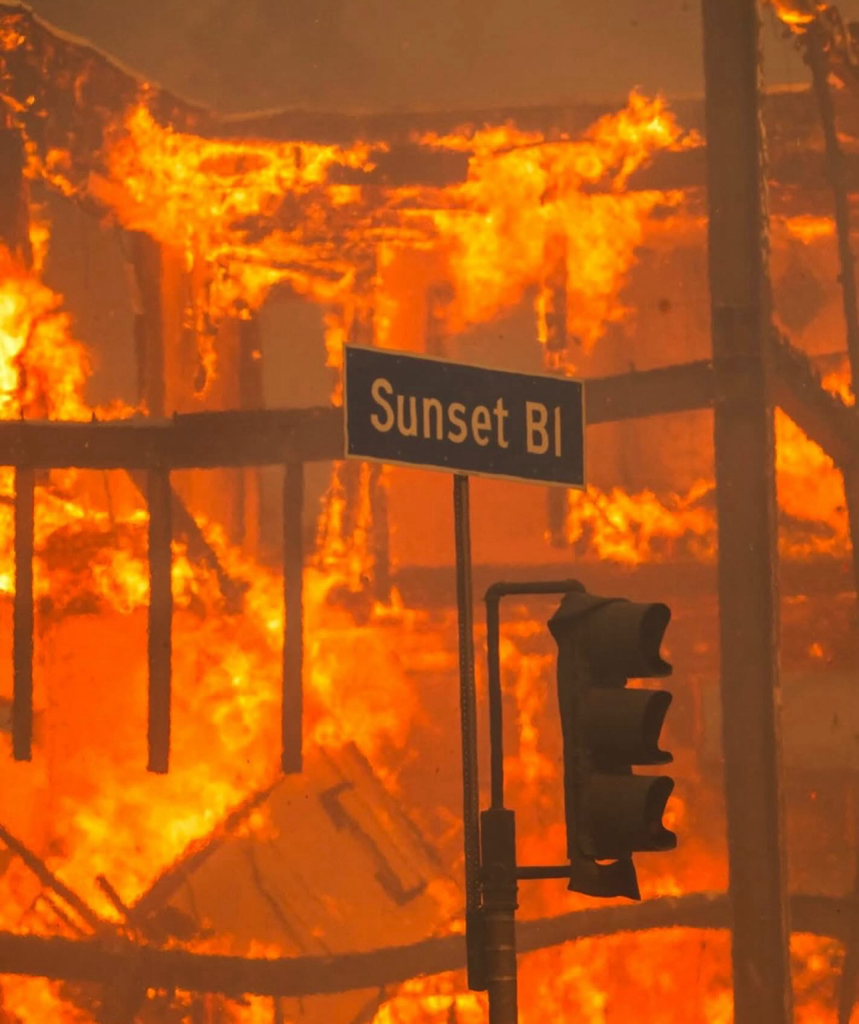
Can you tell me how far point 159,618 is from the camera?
4.32 m

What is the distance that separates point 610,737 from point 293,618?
2.41 m

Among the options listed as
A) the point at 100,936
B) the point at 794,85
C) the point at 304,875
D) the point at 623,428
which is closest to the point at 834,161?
the point at 794,85

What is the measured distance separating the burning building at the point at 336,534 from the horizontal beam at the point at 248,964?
1cm

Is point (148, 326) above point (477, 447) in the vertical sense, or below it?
above

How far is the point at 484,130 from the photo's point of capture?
14.7 ft

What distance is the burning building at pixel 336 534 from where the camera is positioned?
4184 millimetres

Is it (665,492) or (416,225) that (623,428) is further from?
(416,225)

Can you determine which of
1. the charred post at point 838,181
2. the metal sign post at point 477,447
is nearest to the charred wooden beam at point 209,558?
the charred post at point 838,181

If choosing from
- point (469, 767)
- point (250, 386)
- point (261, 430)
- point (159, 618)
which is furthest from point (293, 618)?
point (469, 767)

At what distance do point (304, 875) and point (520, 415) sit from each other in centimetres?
241

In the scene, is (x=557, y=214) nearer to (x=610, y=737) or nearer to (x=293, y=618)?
(x=293, y=618)

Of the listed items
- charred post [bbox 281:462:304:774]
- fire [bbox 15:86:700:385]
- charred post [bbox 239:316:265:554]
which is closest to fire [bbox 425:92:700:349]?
fire [bbox 15:86:700:385]

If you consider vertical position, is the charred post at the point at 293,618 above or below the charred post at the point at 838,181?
below

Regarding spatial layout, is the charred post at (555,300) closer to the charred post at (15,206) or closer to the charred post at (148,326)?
the charred post at (148,326)
